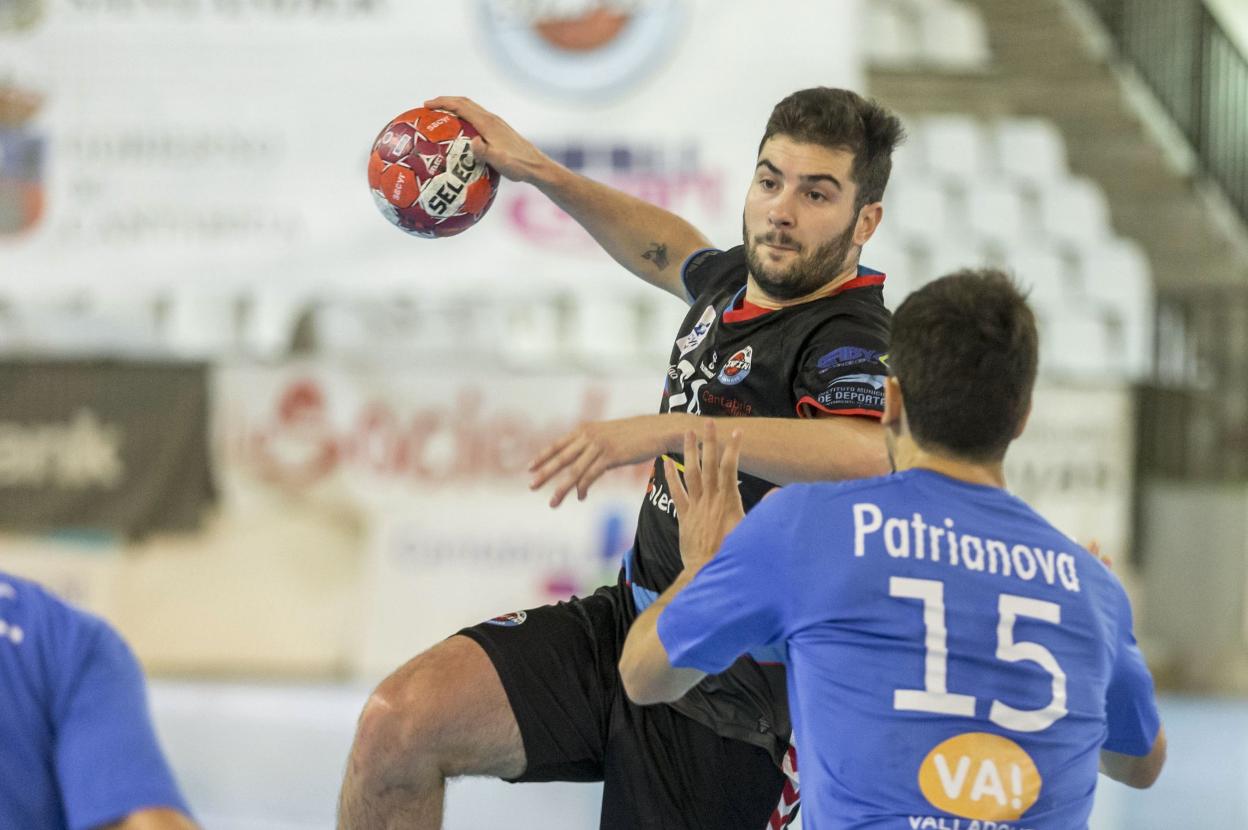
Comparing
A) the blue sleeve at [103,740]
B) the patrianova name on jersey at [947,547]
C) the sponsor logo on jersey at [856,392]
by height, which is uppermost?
the sponsor logo on jersey at [856,392]

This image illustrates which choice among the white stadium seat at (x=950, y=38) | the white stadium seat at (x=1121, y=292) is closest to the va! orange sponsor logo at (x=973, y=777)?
the white stadium seat at (x=1121, y=292)

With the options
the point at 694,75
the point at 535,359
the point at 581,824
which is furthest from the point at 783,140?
the point at 535,359

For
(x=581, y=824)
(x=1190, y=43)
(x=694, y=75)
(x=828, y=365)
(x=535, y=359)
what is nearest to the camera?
(x=828, y=365)

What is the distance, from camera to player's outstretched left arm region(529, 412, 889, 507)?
2.90 m

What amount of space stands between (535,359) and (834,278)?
641cm

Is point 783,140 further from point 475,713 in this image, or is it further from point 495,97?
point 495,97

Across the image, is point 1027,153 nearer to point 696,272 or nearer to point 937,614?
point 696,272

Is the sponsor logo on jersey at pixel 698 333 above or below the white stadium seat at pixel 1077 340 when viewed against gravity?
above

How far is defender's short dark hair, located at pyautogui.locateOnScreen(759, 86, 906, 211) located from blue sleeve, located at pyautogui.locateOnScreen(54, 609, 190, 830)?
213 centimetres

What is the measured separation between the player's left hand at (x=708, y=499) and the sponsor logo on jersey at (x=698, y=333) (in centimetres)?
100

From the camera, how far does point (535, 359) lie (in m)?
10.0

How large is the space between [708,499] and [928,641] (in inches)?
21.4

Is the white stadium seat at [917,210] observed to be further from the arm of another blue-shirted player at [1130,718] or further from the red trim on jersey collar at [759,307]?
the arm of another blue-shirted player at [1130,718]

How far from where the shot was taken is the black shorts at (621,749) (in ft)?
11.9
